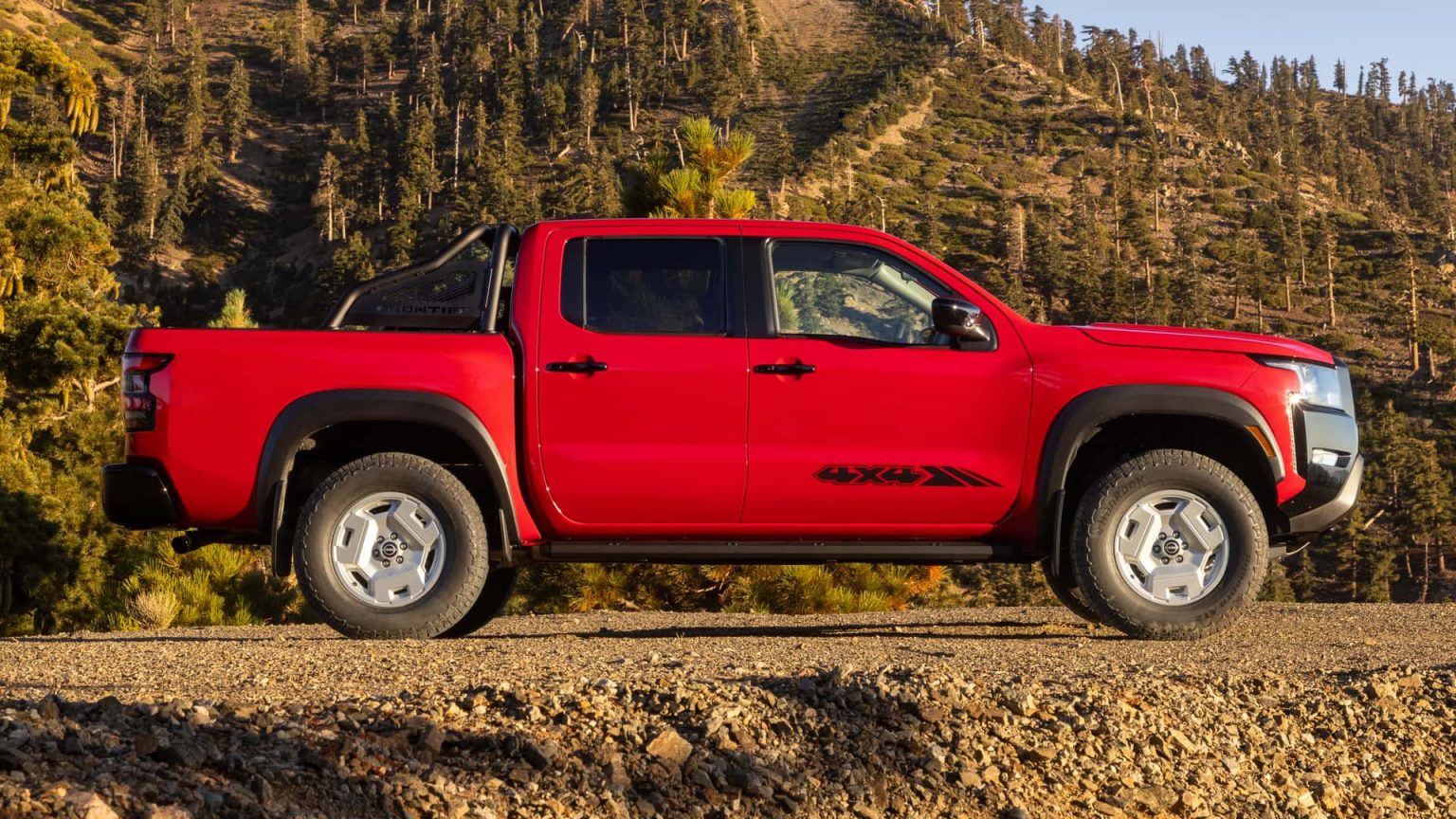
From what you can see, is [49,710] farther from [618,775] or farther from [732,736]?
[732,736]

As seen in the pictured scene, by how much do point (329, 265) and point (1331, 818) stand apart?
104571 millimetres

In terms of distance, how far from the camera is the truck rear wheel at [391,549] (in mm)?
6277

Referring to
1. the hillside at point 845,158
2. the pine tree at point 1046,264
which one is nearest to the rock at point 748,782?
the hillside at point 845,158

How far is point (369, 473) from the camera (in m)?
6.30

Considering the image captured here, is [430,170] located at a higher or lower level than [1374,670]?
higher

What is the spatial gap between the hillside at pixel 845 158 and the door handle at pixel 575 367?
32585 millimetres

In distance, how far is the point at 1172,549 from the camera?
6480 mm

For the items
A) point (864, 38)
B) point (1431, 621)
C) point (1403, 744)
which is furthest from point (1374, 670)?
point (864, 38)

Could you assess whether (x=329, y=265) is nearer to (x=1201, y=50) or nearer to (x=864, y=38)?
(x=864, y=38)

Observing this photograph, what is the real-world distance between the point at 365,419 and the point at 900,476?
2.39m

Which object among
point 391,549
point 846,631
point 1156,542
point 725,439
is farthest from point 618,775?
point 846,631

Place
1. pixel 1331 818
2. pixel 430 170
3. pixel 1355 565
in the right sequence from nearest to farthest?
1. pixel 1331 818
2. pixel 1355 565
3. pixel 430 170

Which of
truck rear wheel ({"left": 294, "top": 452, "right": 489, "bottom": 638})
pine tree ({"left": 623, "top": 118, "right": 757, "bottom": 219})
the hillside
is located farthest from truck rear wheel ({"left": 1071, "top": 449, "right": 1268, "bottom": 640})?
the hillside

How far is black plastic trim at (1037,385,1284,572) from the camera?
20.8 ft
